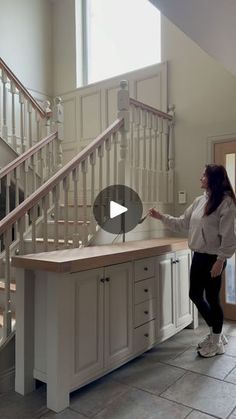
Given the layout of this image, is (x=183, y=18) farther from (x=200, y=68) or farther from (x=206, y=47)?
(x=200, y=68)

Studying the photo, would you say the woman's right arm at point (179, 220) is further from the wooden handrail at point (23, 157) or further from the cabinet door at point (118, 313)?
the wooden handrail at point (23, 157)

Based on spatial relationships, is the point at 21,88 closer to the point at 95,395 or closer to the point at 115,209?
the point at 115,209

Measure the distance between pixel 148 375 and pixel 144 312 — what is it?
1.42ft

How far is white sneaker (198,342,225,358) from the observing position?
2633mm

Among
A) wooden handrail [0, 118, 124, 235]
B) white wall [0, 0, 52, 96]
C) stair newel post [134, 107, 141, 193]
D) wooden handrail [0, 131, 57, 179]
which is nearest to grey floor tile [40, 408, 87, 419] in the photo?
wooden handrail [0, 118, 124, 235]

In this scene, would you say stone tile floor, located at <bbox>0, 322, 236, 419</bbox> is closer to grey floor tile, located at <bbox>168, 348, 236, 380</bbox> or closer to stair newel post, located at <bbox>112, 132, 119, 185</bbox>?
grey floor tile, located at <bbox>168, 348, 236, 380</bbox>

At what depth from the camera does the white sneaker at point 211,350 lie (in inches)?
104

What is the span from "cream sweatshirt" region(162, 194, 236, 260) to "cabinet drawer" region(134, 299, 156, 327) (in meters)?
0.56

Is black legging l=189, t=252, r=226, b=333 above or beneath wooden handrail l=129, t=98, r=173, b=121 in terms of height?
beneath

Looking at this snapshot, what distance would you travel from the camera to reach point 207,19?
6.26 feet

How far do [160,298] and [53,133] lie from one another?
2224 mm

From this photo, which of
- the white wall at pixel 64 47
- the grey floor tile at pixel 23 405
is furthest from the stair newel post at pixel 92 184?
the white wall at pixel 64 47

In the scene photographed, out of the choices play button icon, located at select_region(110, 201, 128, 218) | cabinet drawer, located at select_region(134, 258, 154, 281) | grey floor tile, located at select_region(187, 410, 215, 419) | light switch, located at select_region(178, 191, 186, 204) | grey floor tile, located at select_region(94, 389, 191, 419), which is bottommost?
grey floor tile, located at select_region(94, 389, 191, 419)

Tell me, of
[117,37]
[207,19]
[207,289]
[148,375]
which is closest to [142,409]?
[148,375]
